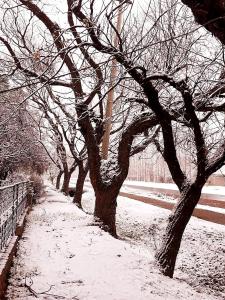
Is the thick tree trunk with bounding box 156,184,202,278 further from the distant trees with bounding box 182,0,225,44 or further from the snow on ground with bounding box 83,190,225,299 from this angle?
the distant trees with bounding box 182,0,225,44

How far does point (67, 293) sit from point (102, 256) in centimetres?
250

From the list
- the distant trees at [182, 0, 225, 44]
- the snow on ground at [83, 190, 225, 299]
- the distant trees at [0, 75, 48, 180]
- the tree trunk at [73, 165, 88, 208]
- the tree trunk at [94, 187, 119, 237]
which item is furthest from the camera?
the distant trees at [0, 75, 48, 180]

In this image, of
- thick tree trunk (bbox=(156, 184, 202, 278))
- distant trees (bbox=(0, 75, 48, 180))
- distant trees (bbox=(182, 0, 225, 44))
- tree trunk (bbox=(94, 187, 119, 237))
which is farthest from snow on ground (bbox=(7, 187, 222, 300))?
distant trees (bbox=(0, 75, 48, 180))

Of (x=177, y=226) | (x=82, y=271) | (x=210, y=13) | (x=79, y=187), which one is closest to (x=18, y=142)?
(x=79, y=187)

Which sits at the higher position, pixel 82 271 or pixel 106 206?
pixel 106 206

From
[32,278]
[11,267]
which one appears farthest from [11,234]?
[32,278]

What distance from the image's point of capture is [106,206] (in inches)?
501

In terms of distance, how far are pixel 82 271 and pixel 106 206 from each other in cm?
555

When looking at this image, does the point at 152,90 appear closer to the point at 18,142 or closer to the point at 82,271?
the point at 82,271

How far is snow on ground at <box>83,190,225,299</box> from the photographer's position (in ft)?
34.9

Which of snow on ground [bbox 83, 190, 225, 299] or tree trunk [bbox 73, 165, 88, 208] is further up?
tree trunk [bbox 73, 165, 88, 208]

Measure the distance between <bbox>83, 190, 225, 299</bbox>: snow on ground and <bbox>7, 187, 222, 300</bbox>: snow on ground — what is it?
207cm

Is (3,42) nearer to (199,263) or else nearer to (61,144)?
(199,263)

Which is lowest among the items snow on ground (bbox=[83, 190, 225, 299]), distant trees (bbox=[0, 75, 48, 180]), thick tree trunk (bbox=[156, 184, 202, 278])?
snow on ground (bbox=[83, 190, 225, 299])
